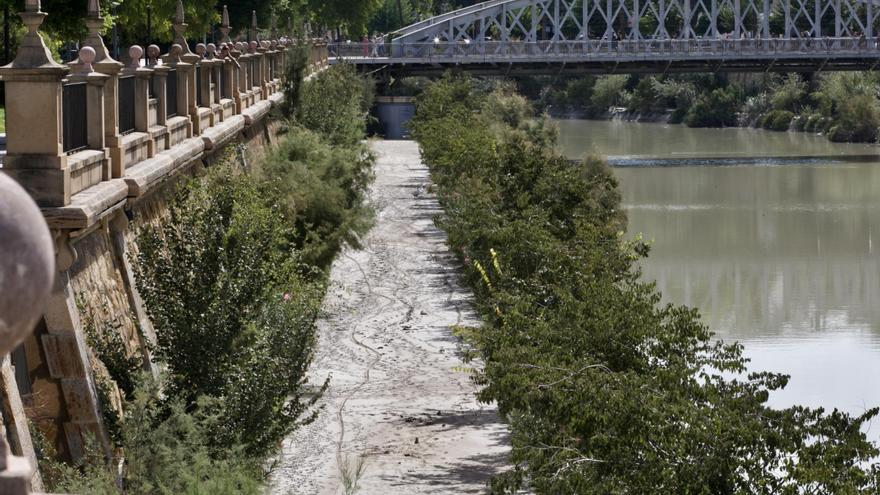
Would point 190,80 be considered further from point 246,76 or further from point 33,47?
point 33,47

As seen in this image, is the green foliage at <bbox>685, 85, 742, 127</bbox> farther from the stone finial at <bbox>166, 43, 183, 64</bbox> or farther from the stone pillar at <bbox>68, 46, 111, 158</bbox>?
the stone pillar at <bbox>68, 46, 111, 158</bbox>

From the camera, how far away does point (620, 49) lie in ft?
274

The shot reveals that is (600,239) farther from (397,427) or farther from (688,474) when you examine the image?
(688,474)

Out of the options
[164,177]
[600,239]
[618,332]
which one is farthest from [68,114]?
[600,239]

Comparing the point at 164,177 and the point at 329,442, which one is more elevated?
the point at 164,177

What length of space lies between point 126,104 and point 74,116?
10.6 feet

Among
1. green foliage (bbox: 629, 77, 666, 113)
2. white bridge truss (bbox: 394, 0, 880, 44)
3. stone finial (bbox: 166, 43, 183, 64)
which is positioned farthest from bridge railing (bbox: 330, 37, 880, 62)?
stone finial (bbox: 166, 43, 183, 64)

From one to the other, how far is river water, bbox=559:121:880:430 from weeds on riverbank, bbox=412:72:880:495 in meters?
4.59

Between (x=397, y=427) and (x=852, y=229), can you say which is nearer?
(x=397, y=427)

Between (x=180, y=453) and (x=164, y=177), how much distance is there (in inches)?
288

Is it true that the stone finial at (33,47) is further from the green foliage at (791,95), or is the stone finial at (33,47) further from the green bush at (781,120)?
the green foliage at (791,95)

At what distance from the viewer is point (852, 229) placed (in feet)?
160

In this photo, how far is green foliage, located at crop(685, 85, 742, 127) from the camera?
4090 inches

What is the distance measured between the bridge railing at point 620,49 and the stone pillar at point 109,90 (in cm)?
6467
